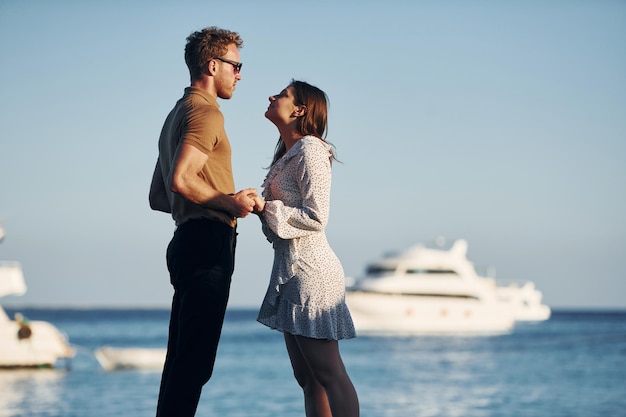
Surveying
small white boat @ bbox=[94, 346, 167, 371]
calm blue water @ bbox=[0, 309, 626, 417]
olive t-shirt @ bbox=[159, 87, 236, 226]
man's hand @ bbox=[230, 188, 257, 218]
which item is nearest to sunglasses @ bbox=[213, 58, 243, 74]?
olive t-shirt @ bbox=[159, 87, 236, 226]

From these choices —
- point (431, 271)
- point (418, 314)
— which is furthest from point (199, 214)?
point (418, 314)

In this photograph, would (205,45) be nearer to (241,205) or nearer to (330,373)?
(241,205)

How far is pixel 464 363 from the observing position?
33.1 m

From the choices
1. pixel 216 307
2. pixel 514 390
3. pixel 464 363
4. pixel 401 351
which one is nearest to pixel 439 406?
→ pixel 514 390

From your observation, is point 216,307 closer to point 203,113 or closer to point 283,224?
point 283,224

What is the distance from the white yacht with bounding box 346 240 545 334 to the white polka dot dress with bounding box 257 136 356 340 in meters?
46.2

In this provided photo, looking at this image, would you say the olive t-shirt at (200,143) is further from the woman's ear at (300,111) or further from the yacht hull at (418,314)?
the yacht hull at (418,314)

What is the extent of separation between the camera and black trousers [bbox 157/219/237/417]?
3576 millimetres

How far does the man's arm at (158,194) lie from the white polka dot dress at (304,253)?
1.19 feet

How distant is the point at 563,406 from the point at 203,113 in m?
16.5

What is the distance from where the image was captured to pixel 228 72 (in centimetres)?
373

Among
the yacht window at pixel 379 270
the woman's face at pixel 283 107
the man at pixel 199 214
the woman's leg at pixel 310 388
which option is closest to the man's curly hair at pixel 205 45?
the man at pixel 199 214

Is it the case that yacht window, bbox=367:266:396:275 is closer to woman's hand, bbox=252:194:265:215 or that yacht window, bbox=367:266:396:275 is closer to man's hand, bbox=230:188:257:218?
woman's hand, bbox=252:194:265:215

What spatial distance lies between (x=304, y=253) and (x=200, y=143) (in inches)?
22.6
